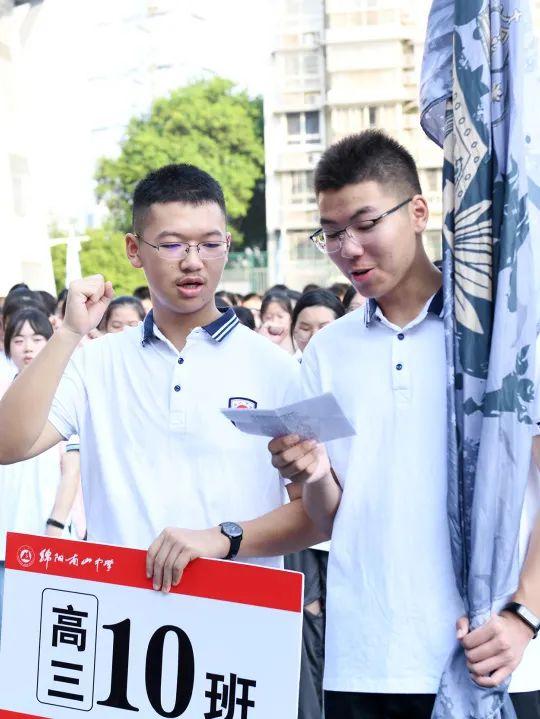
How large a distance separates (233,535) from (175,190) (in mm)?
985

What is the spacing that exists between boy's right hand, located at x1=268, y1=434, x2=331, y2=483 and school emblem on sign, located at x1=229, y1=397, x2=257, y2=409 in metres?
0.46

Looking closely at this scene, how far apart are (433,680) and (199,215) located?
140cm

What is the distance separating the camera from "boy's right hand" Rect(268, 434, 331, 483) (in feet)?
9.37

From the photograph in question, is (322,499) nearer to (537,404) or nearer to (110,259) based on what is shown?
(537,404)

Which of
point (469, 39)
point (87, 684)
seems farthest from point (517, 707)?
point (469, 39)

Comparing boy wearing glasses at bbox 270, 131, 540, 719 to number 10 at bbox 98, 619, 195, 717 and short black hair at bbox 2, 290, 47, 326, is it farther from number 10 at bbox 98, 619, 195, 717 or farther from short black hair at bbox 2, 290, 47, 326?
short black hair at bbox 2, 290, 47, 326

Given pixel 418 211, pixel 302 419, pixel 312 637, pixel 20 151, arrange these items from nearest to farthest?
pixel 302 419
pixel 418 211
pixel 312 637
pixel 20 151

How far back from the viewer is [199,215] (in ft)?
11.4

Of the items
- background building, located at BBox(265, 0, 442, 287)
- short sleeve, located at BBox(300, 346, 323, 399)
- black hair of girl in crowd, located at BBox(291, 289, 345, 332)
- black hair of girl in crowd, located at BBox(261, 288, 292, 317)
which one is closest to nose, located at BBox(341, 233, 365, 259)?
short sleeve, located at BBox(300, 346, 323, 399)

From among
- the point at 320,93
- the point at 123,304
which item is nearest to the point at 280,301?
the point at 123,304

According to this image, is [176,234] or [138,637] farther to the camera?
[176,234]

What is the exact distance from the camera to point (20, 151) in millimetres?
34594

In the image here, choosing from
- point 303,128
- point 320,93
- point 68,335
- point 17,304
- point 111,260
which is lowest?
point 111,260

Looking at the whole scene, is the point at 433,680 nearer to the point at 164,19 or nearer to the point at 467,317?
the point at 467,317
